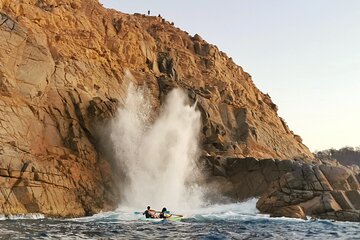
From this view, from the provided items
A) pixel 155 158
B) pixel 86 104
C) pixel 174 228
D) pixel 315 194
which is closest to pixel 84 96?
pixel 86 104

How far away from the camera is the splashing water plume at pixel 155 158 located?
126 ft

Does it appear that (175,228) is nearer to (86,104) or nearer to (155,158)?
(155,158)

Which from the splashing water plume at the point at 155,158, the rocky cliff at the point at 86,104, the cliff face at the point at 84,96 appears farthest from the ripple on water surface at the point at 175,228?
the splashing water plume at the point at 155,158

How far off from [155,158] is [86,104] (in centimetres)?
823

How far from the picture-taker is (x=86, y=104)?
128ft

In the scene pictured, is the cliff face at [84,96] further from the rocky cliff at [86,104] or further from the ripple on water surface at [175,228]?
the ripple on water surface at [175,228]

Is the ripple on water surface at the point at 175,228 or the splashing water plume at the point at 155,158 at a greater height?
the splashing water plume at the point at 155,158

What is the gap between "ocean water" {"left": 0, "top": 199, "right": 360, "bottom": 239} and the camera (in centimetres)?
2117

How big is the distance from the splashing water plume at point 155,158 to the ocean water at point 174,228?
5.30m

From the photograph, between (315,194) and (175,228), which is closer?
(175,228)

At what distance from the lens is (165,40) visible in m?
66.8

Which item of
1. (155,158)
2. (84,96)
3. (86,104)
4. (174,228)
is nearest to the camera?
(174,228)

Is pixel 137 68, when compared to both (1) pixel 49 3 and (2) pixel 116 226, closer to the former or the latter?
(1) pixel 49 3

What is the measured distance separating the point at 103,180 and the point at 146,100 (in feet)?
51.0
